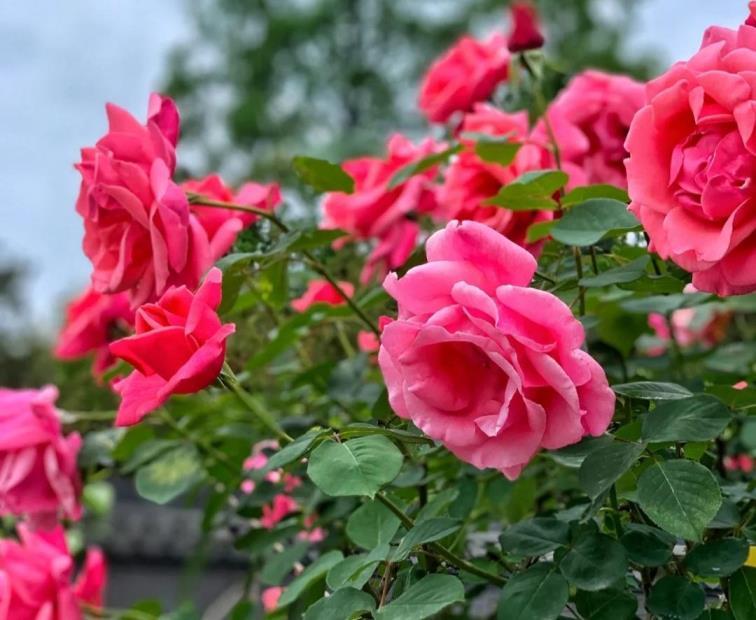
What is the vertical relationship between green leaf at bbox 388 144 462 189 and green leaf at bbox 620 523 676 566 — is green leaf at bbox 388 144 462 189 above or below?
above

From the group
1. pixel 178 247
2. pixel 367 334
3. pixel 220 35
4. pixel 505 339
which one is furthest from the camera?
pixel 220 35

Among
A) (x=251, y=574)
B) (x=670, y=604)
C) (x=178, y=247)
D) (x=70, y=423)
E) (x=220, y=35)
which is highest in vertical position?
(x=178, y=247)

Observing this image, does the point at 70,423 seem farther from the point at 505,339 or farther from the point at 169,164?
the point at 505,339

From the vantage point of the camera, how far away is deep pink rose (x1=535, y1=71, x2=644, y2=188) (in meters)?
0.73

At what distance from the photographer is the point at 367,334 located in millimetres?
795

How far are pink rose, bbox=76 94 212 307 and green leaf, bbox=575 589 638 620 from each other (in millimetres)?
233

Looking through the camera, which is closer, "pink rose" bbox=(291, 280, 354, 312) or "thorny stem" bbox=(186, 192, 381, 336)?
"thorny stem" bbox=(186, 192, 381, 336)

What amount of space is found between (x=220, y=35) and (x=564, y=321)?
37.6ft

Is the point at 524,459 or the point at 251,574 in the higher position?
the point at 524,459

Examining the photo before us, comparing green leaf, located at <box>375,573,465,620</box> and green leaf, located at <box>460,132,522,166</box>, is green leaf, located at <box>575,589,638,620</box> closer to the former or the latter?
green leaf, located at <box>375,573,465,620</box>

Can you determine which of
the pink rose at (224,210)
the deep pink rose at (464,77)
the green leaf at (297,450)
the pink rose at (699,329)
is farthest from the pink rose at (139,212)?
the pink rose at (699,329)

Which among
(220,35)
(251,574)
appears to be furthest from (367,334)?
(220,35)

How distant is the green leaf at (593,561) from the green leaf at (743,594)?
5cm

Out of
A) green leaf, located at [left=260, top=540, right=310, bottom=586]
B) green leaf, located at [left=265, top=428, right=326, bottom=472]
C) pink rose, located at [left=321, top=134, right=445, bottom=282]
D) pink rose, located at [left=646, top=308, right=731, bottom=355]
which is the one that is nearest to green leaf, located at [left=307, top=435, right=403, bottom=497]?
green leaf, located at [left=265, top=428, right=326, bottom=472]
